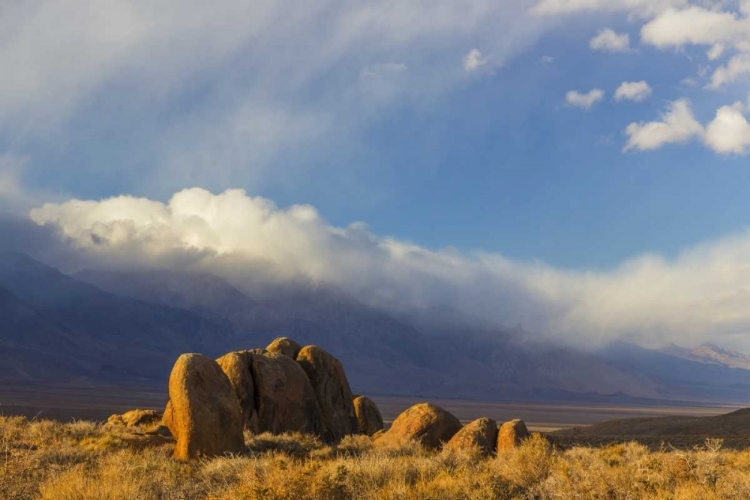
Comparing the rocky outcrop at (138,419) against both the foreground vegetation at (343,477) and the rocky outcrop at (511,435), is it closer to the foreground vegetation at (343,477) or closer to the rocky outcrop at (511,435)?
the foreground vegetation at (343,477)

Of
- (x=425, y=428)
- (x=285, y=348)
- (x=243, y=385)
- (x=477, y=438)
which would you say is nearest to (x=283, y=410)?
(x=243, y=385)

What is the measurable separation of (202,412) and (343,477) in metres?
7.69

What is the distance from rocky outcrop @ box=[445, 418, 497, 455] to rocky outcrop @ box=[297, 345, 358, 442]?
23.0ft

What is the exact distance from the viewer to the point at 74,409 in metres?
101

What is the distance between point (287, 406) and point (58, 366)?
190m

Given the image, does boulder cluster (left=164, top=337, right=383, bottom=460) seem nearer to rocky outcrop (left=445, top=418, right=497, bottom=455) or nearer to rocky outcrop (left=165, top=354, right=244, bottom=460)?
rocky outcrop (left=165, top=354, right=244, bottom=460)

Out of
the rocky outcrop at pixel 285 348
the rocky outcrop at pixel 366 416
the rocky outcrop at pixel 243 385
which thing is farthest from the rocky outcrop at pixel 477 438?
the rocky outcrop at pixel 285 348

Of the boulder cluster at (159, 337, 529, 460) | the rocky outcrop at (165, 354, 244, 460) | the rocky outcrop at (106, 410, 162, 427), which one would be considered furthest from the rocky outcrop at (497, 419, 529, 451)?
the rocky outcrop at (106, 410, 162, 427)

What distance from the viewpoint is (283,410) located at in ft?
85.4

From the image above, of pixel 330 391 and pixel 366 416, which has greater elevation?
pixel 330 391

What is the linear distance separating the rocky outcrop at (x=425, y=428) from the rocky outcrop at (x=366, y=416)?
244 inches

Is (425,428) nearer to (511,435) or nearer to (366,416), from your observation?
(511,435)

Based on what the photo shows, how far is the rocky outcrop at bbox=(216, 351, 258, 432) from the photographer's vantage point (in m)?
25.1

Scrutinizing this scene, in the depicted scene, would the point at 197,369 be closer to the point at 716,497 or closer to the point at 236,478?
the point at 236,478
